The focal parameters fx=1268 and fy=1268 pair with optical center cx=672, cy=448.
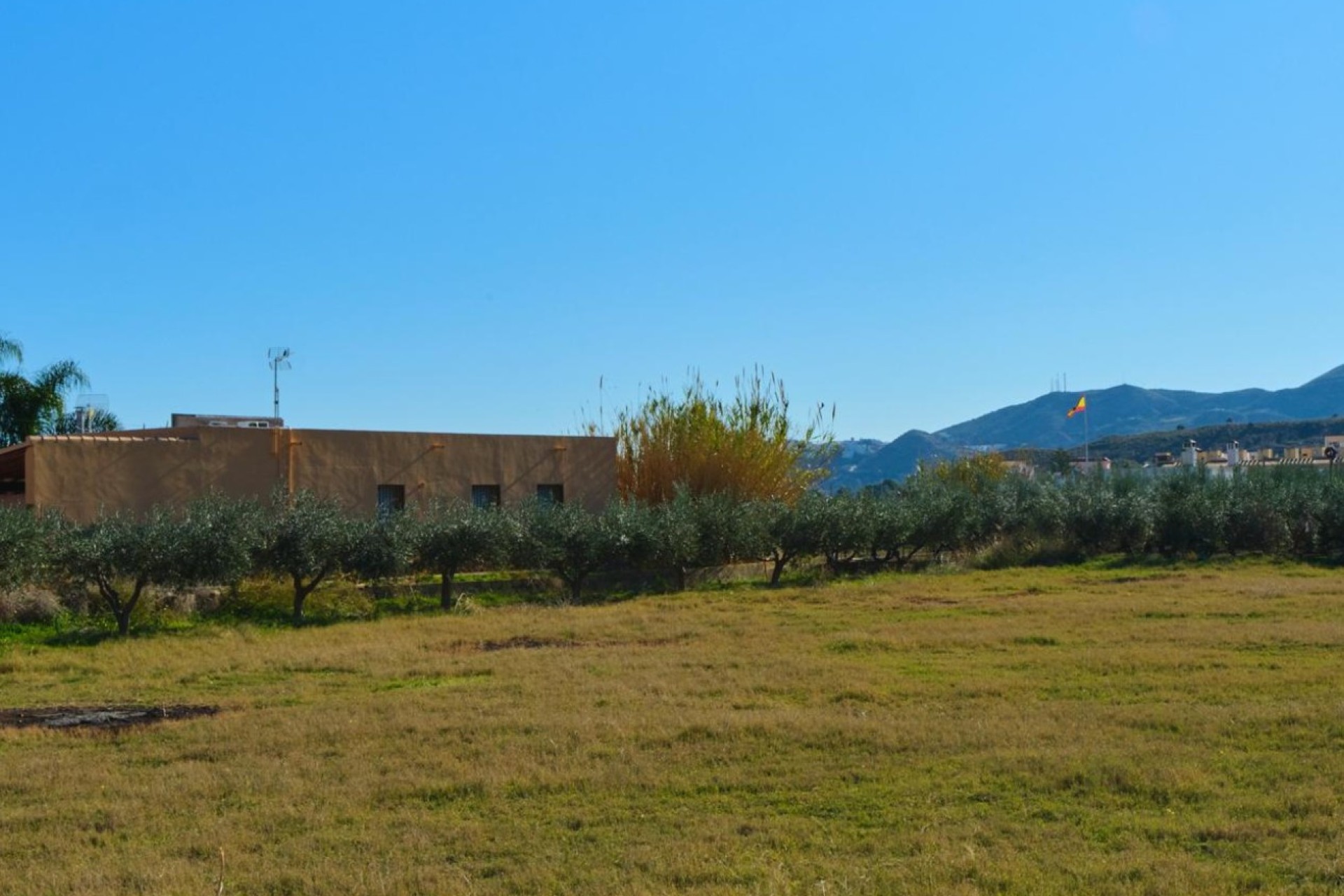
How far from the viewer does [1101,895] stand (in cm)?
714

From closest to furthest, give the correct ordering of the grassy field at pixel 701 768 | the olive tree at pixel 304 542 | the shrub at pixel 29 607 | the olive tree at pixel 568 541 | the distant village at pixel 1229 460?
the grassy field at pixel 701 768 → the shrub at pixel 29 607 → the olive tree at pixel 304 542 → the olive tree at pixel 568 541 → the distant village at pixel 1229 460

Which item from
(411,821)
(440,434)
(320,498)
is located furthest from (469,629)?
(411,821)

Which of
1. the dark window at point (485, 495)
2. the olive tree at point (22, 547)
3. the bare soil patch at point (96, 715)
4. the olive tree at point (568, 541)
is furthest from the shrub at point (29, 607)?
the dark window at point (485, 495)

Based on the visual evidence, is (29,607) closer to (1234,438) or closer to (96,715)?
(96,715)

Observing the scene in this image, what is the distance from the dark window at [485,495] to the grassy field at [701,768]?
12.7 meters

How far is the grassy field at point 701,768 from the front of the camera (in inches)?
309

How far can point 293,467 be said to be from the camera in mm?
29781

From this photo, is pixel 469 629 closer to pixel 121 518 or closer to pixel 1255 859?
pixel 121 518

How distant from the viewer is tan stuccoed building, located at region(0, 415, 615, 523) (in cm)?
2647

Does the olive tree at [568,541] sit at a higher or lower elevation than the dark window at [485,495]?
lower

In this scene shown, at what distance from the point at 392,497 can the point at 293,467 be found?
304 centimetres

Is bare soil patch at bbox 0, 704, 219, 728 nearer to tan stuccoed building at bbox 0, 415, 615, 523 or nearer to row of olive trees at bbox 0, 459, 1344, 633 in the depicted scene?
row of olive trees at bbox 0, 459, 1344, 633

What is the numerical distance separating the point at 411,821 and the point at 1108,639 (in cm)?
1377

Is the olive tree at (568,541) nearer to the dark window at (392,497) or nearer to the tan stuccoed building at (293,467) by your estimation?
the tan stuccoed building at (293,467)
